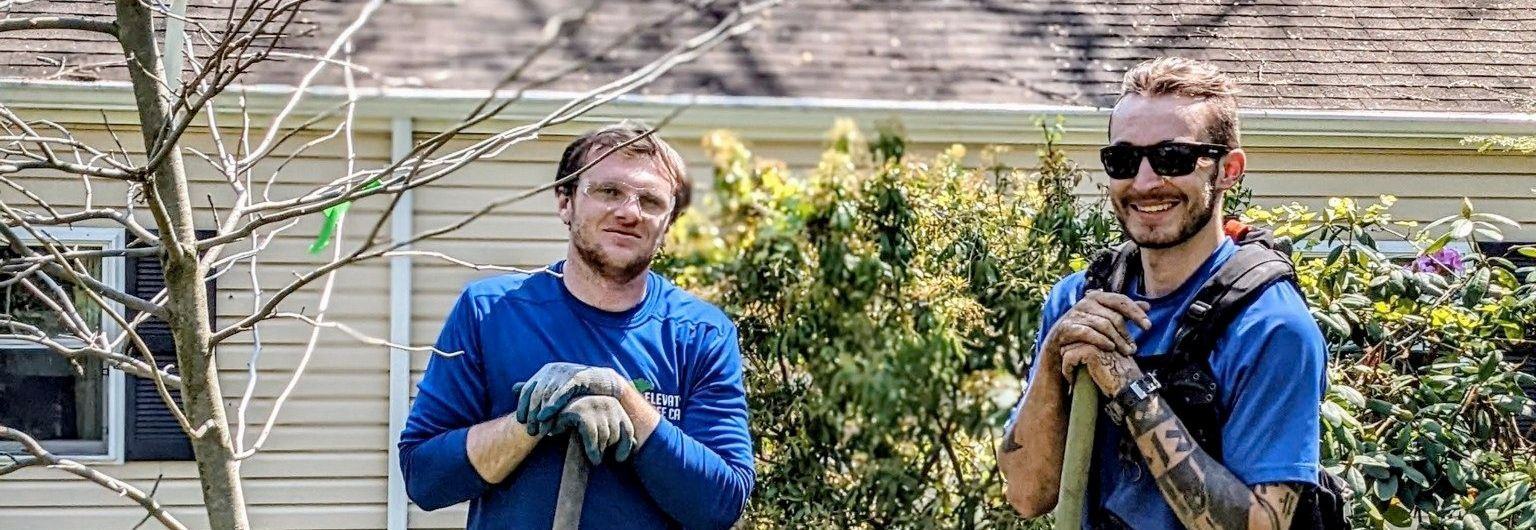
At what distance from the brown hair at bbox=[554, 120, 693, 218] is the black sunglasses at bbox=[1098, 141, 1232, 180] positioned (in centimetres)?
77

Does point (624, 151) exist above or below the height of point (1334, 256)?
above

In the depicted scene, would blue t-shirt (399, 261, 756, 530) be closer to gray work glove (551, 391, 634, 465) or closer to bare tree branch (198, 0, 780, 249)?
gray work glove (551, 391, 634, 465)

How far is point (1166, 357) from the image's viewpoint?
2.19 metres

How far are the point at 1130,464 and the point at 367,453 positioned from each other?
4.20 m

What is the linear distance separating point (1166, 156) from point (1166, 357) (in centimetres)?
28

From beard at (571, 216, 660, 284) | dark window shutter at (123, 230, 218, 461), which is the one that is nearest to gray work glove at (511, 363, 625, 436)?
beard at (571, 216, 660, 284)

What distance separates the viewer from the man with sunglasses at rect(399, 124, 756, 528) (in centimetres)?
242

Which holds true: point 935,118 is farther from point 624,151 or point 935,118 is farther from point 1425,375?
point 624,151

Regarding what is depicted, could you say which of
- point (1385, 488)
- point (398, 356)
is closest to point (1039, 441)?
point (1385, 488)

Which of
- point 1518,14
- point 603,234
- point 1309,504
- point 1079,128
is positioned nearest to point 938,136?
point 1079,128

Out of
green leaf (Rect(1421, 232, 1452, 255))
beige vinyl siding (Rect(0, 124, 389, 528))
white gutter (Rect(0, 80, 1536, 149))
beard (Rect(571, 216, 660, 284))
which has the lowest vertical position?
beige vinyl siding (Rect(0, 124, 389, 528))

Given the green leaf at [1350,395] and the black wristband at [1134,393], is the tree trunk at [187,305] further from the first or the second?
the green leaf at [1350,395]

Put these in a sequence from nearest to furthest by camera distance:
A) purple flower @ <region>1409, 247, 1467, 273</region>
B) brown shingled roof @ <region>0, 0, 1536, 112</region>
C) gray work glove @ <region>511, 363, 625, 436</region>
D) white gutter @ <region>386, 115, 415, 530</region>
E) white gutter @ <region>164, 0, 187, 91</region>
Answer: gray work glove @ <region>511, 363, 625, 436</region>, white gutter @ <region>164, 0, 187, 91</region>, purple flower @ <region>1409, 247, 1467, 273</region>, brown shingled roof @ <region>0, 0, 1536, 112</region>, white gutter @ <region>386, 115, 415, 530</region>

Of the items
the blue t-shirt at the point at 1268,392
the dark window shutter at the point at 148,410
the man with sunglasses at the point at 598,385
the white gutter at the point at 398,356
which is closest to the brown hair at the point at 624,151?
the man with sunglasses at the point at 598,385
